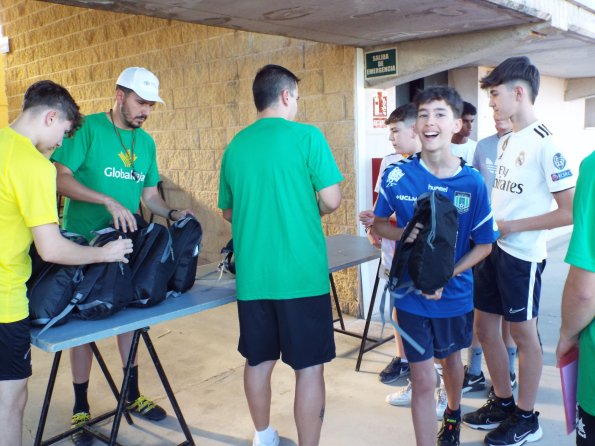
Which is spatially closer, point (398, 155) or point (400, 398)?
point (400, 398)

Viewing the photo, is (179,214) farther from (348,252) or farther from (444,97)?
(444,97)

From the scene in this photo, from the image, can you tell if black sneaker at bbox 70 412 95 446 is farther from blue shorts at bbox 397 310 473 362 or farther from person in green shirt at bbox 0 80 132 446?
blue shorts at bbox 397 310 473 362

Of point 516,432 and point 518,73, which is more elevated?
point 518,73

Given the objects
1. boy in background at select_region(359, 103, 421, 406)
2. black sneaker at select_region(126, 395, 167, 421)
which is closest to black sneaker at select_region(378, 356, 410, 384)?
boy in background at select_region(359, 103, 421, 406)

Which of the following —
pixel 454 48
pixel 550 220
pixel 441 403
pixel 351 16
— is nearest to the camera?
pixel 550 220

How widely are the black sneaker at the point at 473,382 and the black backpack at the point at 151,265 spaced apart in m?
1.96

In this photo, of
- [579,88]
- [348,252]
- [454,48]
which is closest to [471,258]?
[348,252]

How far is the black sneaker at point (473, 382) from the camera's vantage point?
333 cm

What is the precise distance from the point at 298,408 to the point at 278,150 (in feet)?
3.87

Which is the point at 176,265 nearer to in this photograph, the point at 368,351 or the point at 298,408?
the point at 298,408

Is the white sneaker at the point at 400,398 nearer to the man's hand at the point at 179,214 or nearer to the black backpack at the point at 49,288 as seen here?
the man's hand at the point at 179,214

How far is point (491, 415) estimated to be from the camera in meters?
2.88

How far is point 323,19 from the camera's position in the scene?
342 cm

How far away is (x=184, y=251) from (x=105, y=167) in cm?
69
